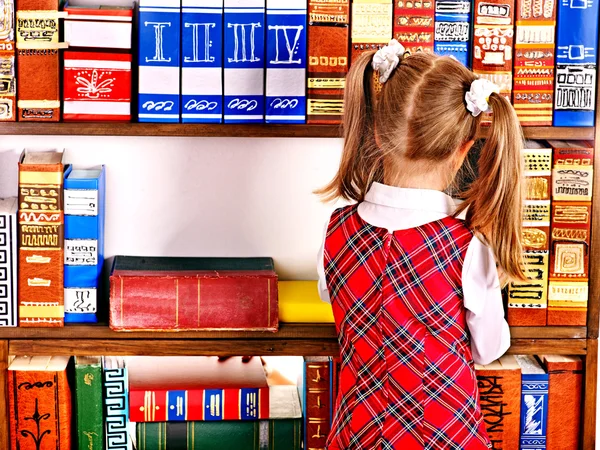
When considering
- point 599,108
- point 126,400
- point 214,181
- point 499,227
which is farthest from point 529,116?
point 126,400

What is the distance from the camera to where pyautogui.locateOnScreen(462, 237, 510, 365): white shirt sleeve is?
148 centimetres

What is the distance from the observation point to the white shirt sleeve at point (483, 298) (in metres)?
→ 1.48

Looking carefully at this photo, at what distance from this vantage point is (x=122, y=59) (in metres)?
1.78

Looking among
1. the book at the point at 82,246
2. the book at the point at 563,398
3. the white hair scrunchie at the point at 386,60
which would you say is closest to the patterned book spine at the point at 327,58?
the white hair scrunchie at the point at 386,60

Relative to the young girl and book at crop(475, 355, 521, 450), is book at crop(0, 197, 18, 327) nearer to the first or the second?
the young girl

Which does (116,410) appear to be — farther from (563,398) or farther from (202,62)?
(563,398)

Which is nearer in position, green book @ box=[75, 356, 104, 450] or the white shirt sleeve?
the white shirt sleeve

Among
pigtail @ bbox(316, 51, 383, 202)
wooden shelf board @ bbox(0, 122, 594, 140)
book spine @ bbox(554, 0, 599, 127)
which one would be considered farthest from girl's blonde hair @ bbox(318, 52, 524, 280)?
book spine @ bbox(554, 0, 599, 127)

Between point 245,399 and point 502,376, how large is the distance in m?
0.50

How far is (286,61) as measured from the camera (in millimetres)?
1786

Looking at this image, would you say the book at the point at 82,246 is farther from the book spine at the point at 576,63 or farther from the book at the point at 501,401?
the book spine at the point at 576,63

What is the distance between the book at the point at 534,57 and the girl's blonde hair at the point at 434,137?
317 mm

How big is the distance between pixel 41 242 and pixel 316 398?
61cm

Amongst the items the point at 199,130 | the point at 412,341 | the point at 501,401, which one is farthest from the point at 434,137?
the point at 501,401
